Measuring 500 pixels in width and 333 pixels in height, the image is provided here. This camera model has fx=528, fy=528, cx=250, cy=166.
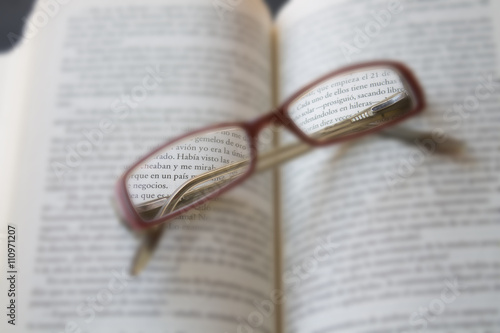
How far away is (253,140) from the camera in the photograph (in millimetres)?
612

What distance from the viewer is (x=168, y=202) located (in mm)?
538

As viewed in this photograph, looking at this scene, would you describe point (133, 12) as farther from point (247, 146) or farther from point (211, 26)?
point (247, 146)

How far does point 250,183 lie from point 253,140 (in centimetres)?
5

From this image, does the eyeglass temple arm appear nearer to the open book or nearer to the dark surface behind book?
the open book

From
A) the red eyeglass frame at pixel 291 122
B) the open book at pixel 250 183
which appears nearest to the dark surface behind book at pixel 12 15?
the open book at pixel 250 183

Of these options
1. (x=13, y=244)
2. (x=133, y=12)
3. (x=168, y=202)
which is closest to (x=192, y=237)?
(x=168, y=202)

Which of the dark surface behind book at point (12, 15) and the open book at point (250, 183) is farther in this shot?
the dark surface behind book at point (12, 15)

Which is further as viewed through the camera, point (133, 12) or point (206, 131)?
point (133, 12)

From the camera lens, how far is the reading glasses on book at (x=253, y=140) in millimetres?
542

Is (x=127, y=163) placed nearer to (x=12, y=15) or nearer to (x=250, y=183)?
(x=250, y=183)

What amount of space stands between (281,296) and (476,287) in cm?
20

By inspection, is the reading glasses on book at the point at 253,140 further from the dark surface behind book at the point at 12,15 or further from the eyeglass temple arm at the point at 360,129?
the dark surface behind book at the point at 12,15

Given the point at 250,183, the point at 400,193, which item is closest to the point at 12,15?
the point at 250,183

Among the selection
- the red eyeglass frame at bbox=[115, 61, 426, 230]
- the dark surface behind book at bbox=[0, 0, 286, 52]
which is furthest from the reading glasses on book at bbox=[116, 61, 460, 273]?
the dark surface behind book at bbox=[0, 0, 286, 52]
